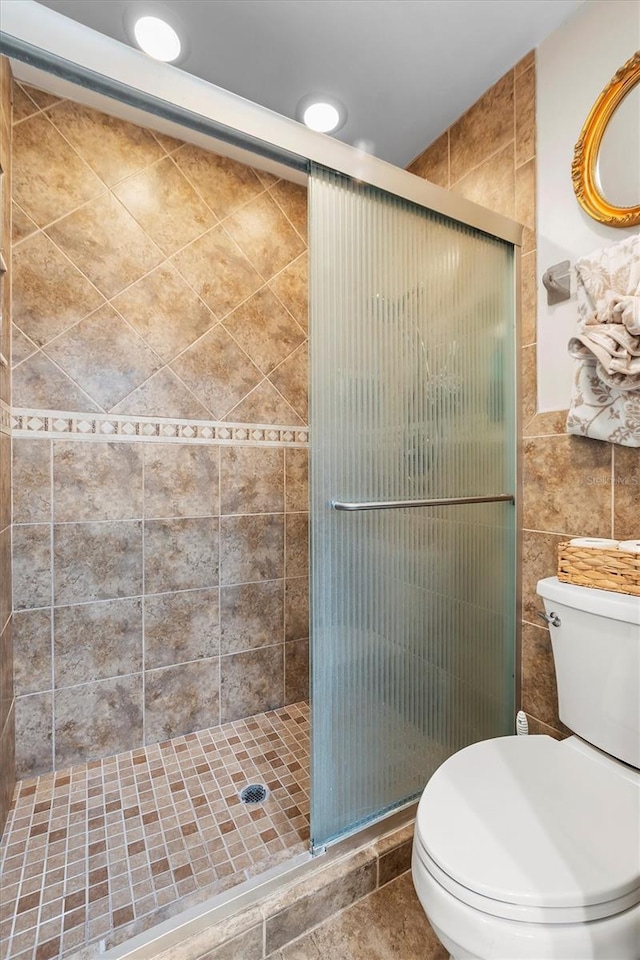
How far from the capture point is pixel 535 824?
813 mm

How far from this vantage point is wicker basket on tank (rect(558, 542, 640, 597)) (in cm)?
103

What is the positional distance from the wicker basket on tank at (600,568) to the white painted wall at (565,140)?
19.1 inches

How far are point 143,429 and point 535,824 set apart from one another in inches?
64.3

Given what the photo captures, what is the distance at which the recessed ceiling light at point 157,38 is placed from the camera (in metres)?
1.27

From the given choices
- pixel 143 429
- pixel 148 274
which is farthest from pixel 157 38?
pixel 143 429

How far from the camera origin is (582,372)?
1.23 metres

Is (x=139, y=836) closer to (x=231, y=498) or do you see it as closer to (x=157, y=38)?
(x=231, y=498)

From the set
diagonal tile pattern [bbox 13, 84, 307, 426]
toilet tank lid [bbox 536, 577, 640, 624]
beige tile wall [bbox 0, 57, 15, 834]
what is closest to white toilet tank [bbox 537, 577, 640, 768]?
toilet tank lid [bbox 536, 577, 640, 624]

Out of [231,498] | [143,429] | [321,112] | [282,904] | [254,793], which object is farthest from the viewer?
[231,498]

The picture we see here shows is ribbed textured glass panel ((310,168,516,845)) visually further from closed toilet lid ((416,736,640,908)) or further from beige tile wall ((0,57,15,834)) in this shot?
beige tile wall ((0,57,15,834))

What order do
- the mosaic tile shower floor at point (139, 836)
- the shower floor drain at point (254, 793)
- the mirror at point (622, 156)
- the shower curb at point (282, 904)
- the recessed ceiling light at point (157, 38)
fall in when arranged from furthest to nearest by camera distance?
the shower floor drain at point (254, 793) < the recessed ceiling light at point (157, 38) < the mirror at point (622, 156) < the mosaic tile shower floor at point (139, 836) < the shower curb at point (282, 904)

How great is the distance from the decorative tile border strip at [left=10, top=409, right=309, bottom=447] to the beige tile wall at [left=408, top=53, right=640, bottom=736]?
1.01 m

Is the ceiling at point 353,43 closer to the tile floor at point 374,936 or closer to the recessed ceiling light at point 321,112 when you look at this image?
the recessed ceiling light at point 321,112

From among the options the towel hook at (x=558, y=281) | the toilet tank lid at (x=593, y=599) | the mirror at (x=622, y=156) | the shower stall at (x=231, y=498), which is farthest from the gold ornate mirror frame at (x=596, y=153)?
the toilet tank lid at (x=593, y=599)
